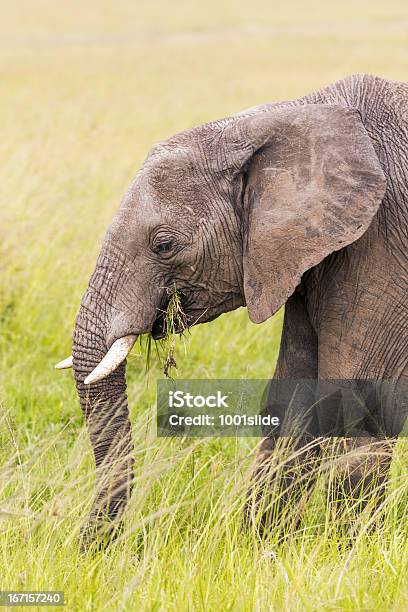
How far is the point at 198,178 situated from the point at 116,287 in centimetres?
58

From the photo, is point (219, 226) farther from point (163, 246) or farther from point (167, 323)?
point (167, 323)

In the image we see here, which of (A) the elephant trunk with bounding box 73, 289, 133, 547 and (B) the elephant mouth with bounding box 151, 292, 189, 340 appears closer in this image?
(A) the elephant trunk with bounding box 73, 289, 133, 547

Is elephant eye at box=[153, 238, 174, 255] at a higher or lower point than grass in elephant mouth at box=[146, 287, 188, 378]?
higher

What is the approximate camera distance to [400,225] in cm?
441

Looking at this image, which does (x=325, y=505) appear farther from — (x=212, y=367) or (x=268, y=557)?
(x=212, y=367)

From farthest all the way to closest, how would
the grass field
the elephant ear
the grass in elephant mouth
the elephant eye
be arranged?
the grass in elephant mouth → the elephant eye → the elephant ear → the grass field

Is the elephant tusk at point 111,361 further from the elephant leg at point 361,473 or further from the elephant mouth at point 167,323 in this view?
the elephant leg at point 361,473

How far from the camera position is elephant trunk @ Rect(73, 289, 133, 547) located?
4.43 meters

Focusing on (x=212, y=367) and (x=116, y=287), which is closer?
(x=116, y=287)

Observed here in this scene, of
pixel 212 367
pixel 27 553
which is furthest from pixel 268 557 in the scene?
pixel 212 367

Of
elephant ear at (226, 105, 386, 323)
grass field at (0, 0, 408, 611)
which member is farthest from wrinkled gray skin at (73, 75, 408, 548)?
grass field at (0, 0, 408, 611)

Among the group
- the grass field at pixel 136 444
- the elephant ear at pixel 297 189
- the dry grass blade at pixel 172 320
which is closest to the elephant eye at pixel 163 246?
the dry grass blade at pixel 172 320

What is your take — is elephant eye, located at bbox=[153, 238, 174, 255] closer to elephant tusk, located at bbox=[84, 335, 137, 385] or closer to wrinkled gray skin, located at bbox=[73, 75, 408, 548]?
wrinkled gray skin, located at bbox=[73, 75, 408, 548]

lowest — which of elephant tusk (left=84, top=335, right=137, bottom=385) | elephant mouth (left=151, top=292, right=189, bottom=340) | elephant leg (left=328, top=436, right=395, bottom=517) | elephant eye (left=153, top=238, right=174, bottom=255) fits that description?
elephant leg (left=328, top=436, right=395, bottom=517)
